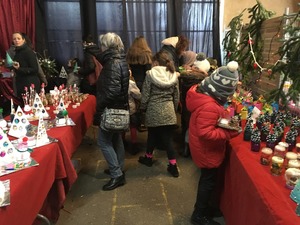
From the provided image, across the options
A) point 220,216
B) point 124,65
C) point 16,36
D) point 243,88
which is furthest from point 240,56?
point 16,36

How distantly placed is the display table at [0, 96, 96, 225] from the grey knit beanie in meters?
1.11

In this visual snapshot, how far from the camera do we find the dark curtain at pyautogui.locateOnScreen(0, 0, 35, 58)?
4.28m

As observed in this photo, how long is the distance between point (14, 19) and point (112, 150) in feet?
10.6

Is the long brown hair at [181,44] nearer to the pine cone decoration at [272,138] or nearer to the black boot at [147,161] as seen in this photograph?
the black boot at [147,161]

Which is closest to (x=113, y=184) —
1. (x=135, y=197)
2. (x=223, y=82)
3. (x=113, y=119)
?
(x=135, y=197)

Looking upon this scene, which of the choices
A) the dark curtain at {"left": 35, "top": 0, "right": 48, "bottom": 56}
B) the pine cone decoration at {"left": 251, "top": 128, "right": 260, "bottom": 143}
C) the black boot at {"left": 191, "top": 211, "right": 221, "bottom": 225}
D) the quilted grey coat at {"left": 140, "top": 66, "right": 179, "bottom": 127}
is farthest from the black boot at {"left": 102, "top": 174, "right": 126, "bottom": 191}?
the dark curtain at {"left": 35, "top": 0, "right": 48, "bottom": 56}

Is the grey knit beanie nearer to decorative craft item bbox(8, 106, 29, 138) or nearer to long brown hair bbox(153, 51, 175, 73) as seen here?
long brown hair bbox(153, 51, 175, 73)

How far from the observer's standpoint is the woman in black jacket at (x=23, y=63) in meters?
3.02

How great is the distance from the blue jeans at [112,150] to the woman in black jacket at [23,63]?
4.36 feet

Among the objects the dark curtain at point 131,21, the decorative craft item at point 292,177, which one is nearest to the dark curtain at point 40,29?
the dark curtain at point 131,21

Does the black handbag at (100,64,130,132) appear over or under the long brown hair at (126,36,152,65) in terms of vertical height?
under

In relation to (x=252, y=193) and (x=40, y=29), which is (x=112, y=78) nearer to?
(x=252, y=193)

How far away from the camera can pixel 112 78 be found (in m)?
2.17

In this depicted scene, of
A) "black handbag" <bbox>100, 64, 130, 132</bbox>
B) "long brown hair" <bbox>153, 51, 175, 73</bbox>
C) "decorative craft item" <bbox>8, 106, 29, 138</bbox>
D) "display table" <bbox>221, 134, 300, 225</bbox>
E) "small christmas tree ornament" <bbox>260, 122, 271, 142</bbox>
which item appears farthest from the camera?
"long brown hair" <bbox>153, 51, 175, 73</bbox>
